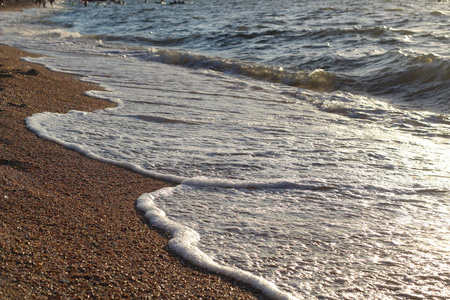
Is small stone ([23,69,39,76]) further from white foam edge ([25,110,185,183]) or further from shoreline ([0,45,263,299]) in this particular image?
shoreline ([0,45,263,299])

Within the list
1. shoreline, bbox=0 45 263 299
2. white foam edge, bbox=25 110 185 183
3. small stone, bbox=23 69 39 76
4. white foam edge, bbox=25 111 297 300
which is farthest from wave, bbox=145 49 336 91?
shoreline, bbox=0 45 263 299

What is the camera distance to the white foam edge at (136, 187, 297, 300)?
2145 millimetres

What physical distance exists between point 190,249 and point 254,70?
7.16 m

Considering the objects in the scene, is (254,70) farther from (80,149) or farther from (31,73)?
(80,149)

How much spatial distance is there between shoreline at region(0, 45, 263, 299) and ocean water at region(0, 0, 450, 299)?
0.45 ft

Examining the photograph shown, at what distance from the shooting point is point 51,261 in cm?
209

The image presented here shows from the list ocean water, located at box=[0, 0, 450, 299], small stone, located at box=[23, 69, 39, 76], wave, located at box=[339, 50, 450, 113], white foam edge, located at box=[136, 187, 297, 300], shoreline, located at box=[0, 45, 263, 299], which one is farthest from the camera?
wave, located at box=[339, 50, 450, 113]

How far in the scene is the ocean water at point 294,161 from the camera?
2.36m

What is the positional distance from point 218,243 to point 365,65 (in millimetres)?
7736

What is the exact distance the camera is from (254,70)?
923 centimetres

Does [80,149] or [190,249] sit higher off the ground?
[80,149]

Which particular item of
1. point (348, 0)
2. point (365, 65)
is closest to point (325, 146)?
point (365, 65)

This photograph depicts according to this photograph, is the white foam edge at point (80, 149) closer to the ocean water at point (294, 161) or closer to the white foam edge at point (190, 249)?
the ocean water at point (294, 161)

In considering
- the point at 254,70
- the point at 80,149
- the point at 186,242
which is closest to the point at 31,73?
the point at 80,149
